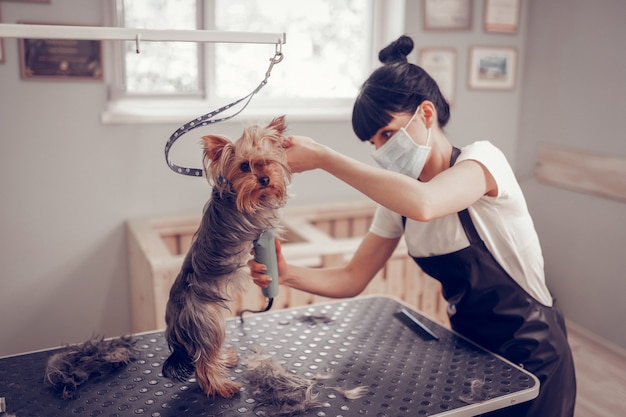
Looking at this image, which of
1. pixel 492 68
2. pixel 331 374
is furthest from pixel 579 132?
pixel 331 374

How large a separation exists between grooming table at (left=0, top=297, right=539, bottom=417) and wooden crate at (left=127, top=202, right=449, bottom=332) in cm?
68

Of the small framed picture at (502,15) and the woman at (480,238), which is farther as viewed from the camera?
the small framed picture at (502,15)

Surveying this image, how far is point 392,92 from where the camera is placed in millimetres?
1430

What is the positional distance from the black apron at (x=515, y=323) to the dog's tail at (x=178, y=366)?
0.69 m

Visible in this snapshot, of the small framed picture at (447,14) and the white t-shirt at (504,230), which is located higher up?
the small framed picture at (447,14)

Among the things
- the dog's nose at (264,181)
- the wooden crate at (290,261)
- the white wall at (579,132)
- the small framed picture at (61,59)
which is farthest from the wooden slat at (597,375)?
the small framed picture at (61,59)

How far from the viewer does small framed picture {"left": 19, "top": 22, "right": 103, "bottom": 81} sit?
248cm

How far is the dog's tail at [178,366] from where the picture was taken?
1.21 metres

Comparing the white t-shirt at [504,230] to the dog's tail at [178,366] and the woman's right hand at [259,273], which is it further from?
the dog's tail at [178,366]

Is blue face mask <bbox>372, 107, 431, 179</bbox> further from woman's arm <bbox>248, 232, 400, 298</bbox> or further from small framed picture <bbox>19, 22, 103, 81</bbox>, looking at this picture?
small framed picture <bbox>19, 22, 103, 81</bbox>

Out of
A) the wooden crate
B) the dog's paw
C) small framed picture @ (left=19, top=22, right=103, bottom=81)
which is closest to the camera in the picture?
the dog's paw

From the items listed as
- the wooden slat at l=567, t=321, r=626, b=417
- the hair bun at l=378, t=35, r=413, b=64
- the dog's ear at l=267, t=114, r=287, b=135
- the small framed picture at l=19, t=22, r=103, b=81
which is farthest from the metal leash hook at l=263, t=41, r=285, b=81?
the wooden slat at l=567, t=321, r=626, b=417

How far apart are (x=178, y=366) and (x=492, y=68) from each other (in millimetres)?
2825

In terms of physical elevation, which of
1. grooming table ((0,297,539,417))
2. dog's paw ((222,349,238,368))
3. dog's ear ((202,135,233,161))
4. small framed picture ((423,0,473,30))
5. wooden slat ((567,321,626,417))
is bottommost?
wooden slat ((567,321,626,417))
